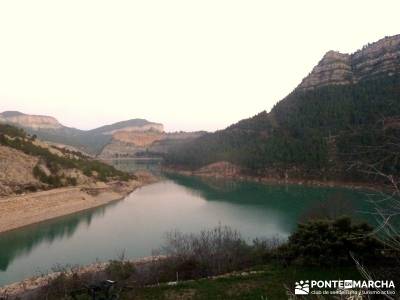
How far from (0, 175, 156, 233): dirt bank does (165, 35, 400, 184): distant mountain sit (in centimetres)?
3566

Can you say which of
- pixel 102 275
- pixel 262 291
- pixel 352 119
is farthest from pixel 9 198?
pixel 352 119

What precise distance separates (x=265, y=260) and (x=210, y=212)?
28181mm

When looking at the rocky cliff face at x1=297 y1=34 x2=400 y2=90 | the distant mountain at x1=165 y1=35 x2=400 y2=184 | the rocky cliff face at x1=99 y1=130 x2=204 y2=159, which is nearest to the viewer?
the distant mountain at x1=165 y1=35 x2=400 y2=184

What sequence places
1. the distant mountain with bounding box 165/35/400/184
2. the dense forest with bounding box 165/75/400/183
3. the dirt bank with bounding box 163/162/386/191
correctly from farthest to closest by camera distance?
the distant mountain with bounding box 165/35/400/184 → the dense forest with bounding box 165/75/400/183 → the dirt bank with bounding box 163/162/386/191

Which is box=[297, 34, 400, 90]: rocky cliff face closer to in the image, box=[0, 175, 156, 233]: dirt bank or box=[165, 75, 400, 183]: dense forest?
box=[165, 75, 400, 183]: dense forest

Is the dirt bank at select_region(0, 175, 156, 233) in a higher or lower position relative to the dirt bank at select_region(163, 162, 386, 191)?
lower

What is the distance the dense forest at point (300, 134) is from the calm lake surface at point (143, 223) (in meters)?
16.0

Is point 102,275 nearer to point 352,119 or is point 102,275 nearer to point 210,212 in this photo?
point 210,212

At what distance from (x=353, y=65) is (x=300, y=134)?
45066mm

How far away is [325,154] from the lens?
7344cm

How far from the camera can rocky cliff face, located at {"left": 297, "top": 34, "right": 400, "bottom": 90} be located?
10388cm

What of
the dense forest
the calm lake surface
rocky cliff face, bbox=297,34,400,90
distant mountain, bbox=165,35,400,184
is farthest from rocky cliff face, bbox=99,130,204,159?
the calm lake surface

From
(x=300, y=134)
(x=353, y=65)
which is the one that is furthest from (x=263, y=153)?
(x=353, y=65)

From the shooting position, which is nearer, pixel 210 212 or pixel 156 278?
pixel 156 278
